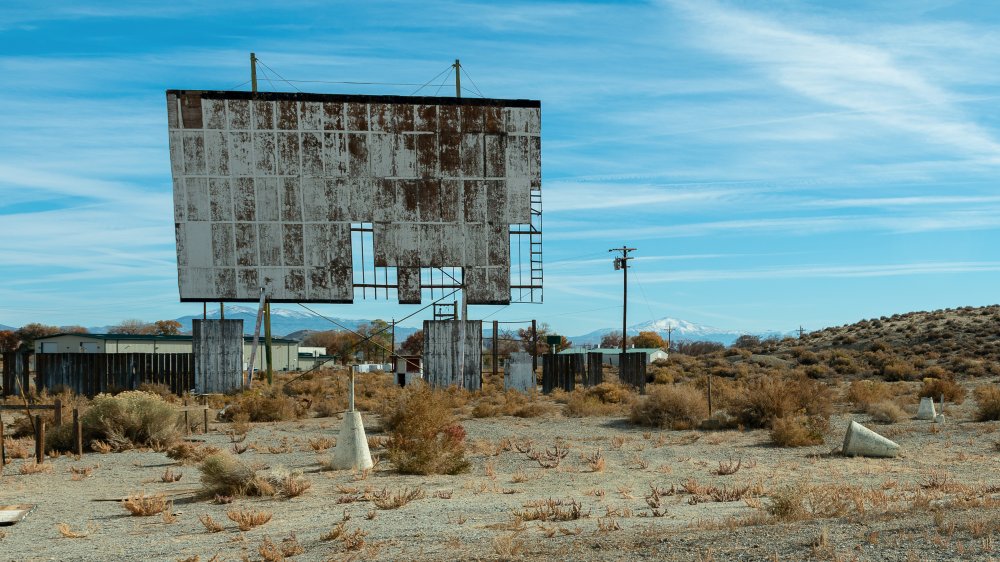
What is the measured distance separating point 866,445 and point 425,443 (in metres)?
8.17

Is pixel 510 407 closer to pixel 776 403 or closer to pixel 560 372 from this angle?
pixel 776 403

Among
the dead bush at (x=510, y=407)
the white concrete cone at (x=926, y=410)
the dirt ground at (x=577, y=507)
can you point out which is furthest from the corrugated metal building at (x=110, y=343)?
the dirt ground at (x=577, y=507)

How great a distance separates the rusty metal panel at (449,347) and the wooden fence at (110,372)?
8.93m

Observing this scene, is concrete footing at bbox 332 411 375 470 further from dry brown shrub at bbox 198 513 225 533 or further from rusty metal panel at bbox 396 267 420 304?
rusty metal panel at bbox 396 267 420 304

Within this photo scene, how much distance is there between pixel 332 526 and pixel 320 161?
2411 cm

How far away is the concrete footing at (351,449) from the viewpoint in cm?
1590

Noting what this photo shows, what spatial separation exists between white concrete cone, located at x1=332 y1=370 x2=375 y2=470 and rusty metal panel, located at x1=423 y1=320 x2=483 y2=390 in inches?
727

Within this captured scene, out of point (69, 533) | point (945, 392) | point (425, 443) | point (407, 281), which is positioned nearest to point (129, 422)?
point (425, 443)

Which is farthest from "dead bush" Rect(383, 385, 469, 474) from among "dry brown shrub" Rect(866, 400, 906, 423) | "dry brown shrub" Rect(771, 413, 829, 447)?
"dry brown shrub" Rect(866, 400, 906, 423)

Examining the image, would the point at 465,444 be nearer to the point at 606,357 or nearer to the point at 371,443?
the point at 371,443

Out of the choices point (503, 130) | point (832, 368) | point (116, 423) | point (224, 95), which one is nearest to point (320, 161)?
point (224, 95)

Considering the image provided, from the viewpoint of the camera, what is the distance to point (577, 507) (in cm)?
1139

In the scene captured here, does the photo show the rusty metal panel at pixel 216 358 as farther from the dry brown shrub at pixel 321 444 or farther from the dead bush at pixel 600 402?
the dry brown shrub at pixel 321 444

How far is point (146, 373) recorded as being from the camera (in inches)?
1368
